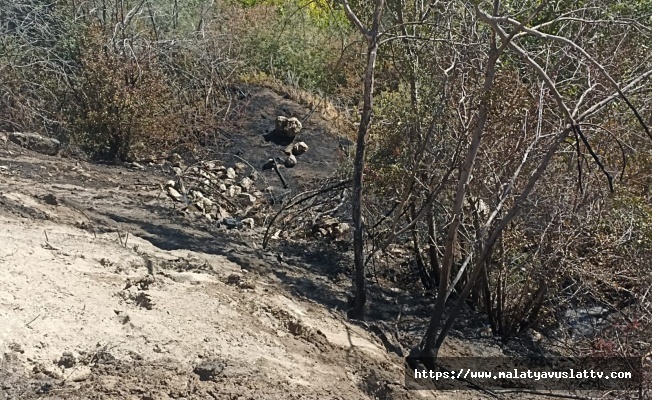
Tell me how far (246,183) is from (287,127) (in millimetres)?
1540

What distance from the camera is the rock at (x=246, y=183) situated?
352 inches

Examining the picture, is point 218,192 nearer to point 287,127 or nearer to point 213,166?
point 213,166

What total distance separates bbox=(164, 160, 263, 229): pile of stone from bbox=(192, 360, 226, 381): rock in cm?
307

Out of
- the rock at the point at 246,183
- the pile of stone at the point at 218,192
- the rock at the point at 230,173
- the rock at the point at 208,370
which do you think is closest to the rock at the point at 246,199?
the pile of stone at the point at 218,192

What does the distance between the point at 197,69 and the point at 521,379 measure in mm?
6552

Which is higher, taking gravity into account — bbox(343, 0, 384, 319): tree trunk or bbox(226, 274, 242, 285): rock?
bbox(343, 0, 384, 319): tree trunk

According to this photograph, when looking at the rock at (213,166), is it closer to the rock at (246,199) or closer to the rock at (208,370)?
the rock at (246,199)

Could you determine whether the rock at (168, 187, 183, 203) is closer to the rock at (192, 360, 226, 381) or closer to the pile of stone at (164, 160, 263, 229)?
the pile of stone at (164, 160, 263, 229)

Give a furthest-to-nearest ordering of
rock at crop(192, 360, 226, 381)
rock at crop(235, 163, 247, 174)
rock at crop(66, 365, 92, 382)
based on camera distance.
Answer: rock at crop(235, 163, 247, 174)
rock at crop(192, 360, 226, 381)
rock at crop(66, 365, 92, 382)

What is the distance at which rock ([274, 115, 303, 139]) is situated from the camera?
1033 cm

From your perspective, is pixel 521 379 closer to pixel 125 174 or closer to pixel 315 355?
pixel 315 355

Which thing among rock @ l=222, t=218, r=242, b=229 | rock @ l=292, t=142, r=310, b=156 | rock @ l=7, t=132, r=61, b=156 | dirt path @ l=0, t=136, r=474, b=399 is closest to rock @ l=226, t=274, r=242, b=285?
dirt path @ l=0, t=136, r=474, b=399

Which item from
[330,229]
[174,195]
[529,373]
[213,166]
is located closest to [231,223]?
[174,195]

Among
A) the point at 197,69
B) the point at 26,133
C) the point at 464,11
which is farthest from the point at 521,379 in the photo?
the point at 197,69
